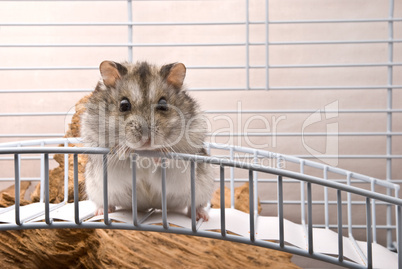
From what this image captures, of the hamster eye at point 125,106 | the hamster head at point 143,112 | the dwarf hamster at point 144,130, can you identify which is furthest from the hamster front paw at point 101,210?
the hamster eye at point 125,106

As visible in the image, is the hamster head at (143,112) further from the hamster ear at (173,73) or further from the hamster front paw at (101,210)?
the hamster front paw at (101,210)

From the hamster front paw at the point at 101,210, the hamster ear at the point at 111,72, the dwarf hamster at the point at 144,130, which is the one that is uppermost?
the hamster ear at the point at 111,72

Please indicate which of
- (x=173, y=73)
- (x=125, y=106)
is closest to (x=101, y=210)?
(x=125, y=106)

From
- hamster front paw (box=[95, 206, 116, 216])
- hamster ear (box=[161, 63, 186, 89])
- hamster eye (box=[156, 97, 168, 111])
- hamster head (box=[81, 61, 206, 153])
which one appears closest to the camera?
hamster head (box=[81, 61, 206, 153])

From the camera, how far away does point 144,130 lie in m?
1.71

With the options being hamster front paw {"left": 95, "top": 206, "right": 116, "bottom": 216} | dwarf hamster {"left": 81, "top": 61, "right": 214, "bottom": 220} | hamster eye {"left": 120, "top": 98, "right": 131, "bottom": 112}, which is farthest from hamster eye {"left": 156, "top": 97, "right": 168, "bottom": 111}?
hamster front paw {"left": 95, "top": 206, "right": 116, "bottom": 216}

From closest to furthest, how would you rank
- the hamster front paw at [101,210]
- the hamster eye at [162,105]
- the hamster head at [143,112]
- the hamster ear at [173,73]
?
the hamster head at [143,112] < the hamster eye at [162,105] < the hamster ear at [173,73] < the hamster front paw at [101,210]

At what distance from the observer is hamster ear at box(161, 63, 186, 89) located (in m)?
1.95

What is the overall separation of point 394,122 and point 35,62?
10.2 ft

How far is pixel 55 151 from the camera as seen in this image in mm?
1843

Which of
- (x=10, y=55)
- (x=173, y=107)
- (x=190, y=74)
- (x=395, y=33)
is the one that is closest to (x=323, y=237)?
(x=173, y=107)

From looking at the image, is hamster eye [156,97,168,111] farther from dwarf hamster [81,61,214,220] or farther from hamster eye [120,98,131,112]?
hamster eye [120,98,131,112]

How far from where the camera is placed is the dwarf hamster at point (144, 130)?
176cm

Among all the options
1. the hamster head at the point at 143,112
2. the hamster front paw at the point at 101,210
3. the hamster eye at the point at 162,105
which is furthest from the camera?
the hamster front paw at the point at 101,210
